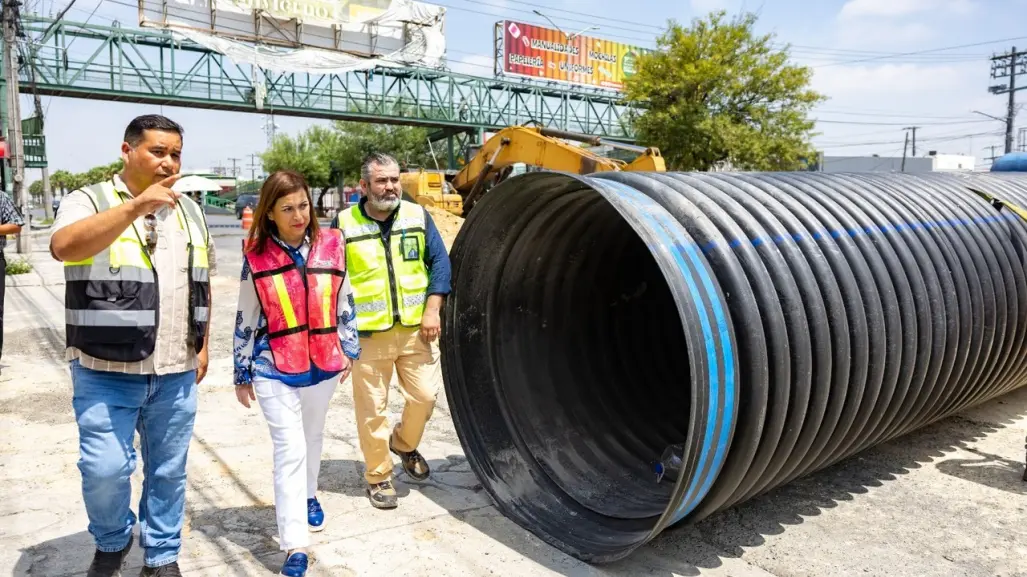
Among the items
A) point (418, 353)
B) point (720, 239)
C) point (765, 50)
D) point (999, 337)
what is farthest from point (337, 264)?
point (765, 50)

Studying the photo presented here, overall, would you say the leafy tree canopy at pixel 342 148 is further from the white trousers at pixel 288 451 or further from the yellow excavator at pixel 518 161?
the white trousers at pixel 288 451

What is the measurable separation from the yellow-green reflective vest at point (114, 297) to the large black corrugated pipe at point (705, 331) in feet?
6.13

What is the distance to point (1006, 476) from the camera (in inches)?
195

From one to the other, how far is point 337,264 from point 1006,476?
165 inches

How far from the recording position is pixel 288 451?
3539 mm

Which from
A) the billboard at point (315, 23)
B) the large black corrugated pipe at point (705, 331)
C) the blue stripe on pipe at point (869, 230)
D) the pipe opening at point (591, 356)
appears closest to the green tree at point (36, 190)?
the billboard at point (315, 23)

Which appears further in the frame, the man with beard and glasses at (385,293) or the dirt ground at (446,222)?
the dirt ground at (446,222)

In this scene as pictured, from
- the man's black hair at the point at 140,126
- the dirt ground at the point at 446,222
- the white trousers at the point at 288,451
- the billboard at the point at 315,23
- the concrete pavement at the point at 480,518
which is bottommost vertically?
the concrete pavement at the point at 480,518

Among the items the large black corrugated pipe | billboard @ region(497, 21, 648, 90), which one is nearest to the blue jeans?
the large black corrugated pipe

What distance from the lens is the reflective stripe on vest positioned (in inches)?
142

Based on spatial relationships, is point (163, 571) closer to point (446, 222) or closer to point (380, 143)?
point (446, 222)

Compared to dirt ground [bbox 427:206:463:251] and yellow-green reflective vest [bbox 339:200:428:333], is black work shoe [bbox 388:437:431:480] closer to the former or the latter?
yellow-green reflective vest [bbox 339:200:428:333]

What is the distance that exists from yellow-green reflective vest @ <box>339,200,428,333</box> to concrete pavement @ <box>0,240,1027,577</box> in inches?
40.8

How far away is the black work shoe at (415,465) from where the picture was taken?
4762 mm
